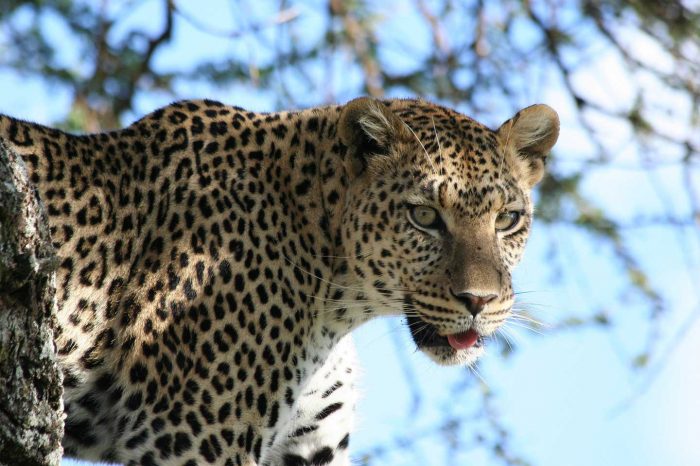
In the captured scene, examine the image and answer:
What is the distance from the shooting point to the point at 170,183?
711cm

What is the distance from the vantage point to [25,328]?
178 inches

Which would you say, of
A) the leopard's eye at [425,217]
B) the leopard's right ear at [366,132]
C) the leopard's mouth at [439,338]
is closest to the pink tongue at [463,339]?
the leopard's mouth at [439,338]

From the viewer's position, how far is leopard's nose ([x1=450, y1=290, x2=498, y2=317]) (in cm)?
662

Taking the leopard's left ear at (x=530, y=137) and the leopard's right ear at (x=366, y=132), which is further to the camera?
the leopard's left ear at (x=530, y=137)

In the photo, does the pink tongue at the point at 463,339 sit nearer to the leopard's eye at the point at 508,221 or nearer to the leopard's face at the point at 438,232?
the leopard's face at the point at 438,232

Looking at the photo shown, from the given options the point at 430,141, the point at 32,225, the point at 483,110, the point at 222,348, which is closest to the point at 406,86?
the point at 483,110

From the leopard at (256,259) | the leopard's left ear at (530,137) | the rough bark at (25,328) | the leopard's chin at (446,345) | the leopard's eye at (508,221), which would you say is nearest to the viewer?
the rough bark at (25,328)

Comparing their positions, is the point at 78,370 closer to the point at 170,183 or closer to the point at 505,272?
the point at 170,183

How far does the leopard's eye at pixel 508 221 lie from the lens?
7.05 meters

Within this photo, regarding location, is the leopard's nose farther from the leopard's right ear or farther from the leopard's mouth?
the leopard's right ear

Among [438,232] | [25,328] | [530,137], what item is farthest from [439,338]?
[25,328]

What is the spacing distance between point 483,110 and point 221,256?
5.18 m

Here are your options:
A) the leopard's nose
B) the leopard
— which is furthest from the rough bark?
the leopard's nose

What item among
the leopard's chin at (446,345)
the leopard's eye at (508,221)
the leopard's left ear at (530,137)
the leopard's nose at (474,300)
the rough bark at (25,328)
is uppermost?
the leopard's left ear at (530,137)
